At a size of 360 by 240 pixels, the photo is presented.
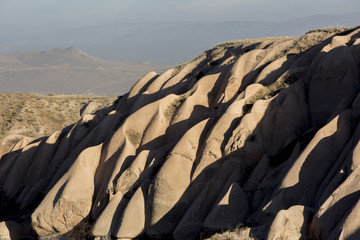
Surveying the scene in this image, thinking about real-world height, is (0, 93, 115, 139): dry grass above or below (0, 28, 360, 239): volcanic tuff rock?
below

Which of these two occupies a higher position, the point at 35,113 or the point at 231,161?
the point at 231,161

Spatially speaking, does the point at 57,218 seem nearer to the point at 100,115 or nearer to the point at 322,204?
the point at 100,115

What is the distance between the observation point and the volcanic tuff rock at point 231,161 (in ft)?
65.0

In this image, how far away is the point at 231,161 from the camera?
2414 cm

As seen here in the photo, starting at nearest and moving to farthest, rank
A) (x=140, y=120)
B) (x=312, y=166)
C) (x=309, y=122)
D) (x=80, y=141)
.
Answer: (x=312, y=166), (x=309, y=122), (x=140, y=120), (x=80, y=141)

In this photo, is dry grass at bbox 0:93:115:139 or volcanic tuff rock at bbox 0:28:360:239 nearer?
volcanic tuff rock at bbox 0:28:360:239

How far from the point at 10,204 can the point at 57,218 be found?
700cm

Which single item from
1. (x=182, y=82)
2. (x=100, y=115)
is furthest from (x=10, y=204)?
(x=182, y=82)

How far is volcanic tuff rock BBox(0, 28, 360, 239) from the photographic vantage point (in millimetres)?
19812

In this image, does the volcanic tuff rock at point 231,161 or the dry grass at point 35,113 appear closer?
the volcanic tuff rock at point 231,161

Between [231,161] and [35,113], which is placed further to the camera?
[35,113]

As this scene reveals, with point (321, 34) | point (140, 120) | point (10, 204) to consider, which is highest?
point (321, 34)

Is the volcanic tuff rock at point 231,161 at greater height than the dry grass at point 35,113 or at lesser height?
greater

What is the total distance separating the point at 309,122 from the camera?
24.8 meters
